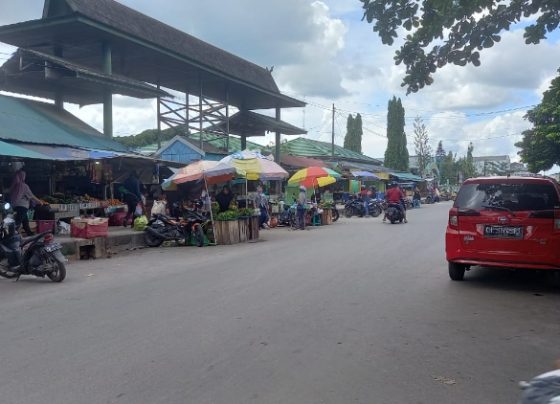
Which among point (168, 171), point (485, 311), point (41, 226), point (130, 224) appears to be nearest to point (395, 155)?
point (168, 171)

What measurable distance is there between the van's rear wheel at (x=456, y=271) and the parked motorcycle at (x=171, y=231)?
7.97 metres

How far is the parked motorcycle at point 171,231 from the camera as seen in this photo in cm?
1456

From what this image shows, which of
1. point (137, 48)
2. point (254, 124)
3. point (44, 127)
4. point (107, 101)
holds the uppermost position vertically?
point (137, 48)

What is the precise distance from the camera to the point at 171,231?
1469 cm

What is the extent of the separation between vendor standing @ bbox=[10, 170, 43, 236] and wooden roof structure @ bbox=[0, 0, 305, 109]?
7.88 m

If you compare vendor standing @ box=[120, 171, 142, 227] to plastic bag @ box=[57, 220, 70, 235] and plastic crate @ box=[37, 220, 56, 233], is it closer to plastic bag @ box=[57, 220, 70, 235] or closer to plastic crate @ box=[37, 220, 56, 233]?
plastic bag @ box=[57, 220, 70, 235]

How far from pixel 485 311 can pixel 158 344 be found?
13.2 ft

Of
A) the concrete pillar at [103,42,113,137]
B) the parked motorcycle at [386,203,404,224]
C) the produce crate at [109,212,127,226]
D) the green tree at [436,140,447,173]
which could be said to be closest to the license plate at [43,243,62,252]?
the produce crate at [109,212,127,226]

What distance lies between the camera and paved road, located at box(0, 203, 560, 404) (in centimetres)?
395

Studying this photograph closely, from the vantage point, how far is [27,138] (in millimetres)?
14555

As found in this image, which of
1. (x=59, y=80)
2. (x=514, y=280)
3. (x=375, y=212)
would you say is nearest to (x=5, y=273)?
(x=514, y=280)

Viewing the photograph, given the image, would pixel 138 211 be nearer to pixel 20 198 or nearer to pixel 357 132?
pixel 20 198

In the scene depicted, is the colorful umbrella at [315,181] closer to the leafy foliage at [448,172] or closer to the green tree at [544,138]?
the green tree at [544,138]

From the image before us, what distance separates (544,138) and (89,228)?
2568cm
